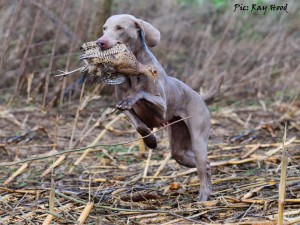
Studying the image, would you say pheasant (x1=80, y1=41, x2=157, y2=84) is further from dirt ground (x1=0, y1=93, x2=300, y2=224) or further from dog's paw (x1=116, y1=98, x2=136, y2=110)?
dirt ground (x1=0, y1=93, x2=300, y2=224)

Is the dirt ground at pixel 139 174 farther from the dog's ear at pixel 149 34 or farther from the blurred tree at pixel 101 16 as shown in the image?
the blurred tree at pixel 101 16

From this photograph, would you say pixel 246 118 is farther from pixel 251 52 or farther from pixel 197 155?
pixel 197 155

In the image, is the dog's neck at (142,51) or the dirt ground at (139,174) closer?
the dirt ground at (139,174)

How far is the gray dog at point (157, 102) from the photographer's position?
4.56m

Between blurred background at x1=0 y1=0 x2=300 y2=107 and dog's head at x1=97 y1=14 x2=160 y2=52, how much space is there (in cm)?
381

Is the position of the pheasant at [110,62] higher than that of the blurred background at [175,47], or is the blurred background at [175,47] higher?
the pheasant at [110,62]

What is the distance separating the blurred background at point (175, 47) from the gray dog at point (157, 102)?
3.49m

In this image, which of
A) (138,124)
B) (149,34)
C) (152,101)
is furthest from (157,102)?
(149,34)

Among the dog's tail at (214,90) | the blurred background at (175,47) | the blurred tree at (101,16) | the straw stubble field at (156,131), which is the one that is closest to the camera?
the straw stubble field at (156,131)

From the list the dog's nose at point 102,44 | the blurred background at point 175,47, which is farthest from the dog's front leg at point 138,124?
the blurred background at point 175,47

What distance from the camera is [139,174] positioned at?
5996 mm

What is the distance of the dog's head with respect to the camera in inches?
178

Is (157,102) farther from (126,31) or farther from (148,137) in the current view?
(126,31)

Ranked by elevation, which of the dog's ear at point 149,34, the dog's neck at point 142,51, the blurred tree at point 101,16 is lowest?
the blurred tree at point 101,16
